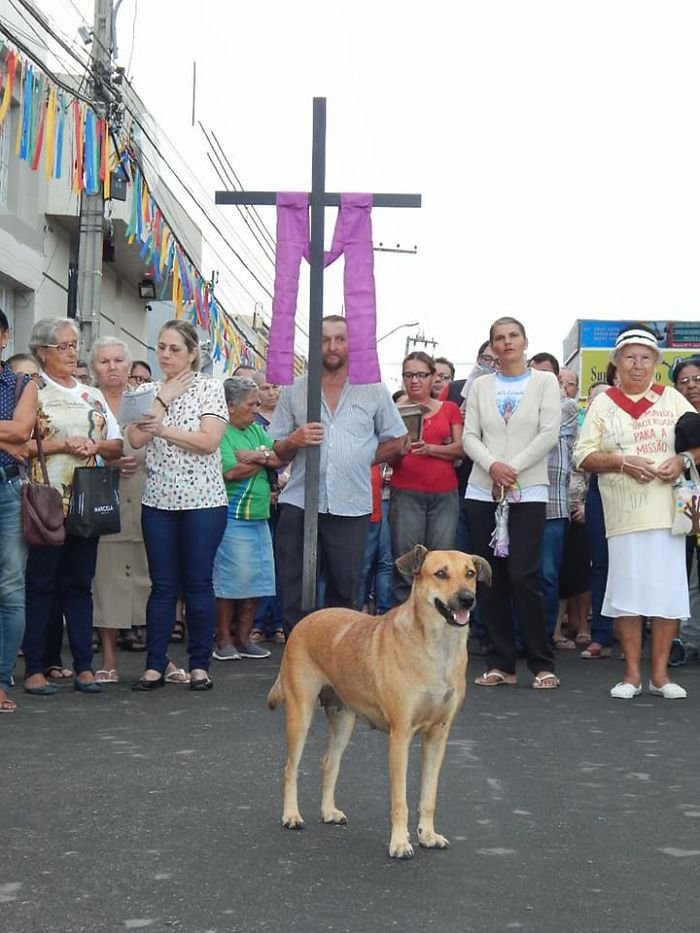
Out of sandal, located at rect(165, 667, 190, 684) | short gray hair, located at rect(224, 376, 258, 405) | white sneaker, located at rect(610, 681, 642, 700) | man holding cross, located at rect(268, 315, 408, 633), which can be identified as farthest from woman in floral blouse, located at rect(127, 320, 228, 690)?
white sneaker, located at rect(610, 681, 642, 700)

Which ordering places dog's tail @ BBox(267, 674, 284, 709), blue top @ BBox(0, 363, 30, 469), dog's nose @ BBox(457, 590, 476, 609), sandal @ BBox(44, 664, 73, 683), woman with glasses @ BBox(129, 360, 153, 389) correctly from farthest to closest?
woman with glasses @ BBox(129, 360, 153, 389), sandal @ BBox(44, 664, 73, 683), blue top @ BBox(0, 363, 30, 469), dog's tail @ BBox(267, 674, 284, 709), dog's nose @ BBox(457, 590, 476, 609)

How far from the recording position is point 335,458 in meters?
7.70

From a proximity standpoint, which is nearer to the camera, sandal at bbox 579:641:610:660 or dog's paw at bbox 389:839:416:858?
dog's paw at bbox 389:839:416:858

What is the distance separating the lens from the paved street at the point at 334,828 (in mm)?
3877

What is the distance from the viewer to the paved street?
388 centimetres

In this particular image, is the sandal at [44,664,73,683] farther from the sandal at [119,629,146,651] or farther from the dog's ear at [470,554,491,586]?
the dog's ear at [470,554,491,586]

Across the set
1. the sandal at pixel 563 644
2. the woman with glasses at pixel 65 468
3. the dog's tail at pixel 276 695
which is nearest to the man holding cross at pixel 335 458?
the woman with glasses at pixel 65 468

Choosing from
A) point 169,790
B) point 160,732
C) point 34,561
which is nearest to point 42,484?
point 34,561

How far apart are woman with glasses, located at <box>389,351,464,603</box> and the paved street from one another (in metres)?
2.55

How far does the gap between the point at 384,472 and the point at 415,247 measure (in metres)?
42.4

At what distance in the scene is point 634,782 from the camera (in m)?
5.68

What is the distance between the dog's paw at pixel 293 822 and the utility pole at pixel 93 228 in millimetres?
13399

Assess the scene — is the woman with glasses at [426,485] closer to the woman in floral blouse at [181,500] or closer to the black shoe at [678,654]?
the black shoe at [678,654]

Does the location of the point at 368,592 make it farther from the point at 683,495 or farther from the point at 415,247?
the point at 415,247
